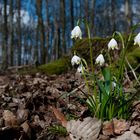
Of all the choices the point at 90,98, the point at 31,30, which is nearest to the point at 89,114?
the point at 90,98

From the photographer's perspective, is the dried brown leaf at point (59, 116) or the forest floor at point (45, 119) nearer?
the forest floor at point (45, 119)

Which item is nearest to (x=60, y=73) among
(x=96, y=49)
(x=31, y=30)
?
(x=96, y=49)

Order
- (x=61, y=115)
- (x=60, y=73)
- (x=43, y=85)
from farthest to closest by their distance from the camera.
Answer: (x=60, y=73) → (x=43, y=85) → (x=61, y=115)

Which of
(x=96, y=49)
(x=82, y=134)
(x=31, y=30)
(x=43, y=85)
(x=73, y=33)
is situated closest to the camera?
(x=82, y=134)

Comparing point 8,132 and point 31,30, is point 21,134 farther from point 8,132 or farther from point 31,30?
point 31,30

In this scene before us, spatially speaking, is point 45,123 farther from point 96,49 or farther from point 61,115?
point 96,49

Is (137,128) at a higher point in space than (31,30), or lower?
lower

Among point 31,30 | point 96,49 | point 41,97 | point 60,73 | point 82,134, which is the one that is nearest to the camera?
point 82,134

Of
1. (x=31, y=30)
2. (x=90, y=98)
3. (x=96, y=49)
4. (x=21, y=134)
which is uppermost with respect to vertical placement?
(x=31, y=30)

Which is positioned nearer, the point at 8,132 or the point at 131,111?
the point at 8,132

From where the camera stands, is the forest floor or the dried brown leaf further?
the dried brown leaf
